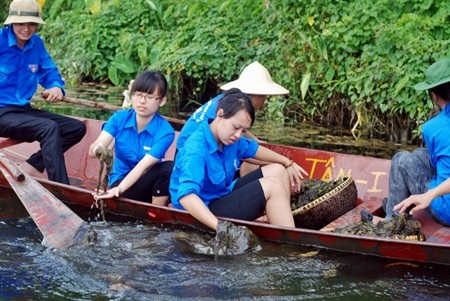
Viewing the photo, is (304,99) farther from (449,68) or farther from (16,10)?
(449,68)

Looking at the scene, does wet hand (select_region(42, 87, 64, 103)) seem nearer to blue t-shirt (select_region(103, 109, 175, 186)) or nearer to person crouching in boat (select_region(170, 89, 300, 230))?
blue t-shirt (select_region(103, 109, 175, 186))

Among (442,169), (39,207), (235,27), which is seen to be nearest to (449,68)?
(442,169)

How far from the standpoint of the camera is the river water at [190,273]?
5.33 meters

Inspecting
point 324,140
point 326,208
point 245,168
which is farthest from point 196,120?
point 324,140

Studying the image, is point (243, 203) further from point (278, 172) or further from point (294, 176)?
point (294, 176)

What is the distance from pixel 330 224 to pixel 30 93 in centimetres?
277

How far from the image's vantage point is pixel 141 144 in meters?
6.57

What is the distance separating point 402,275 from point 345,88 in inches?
161

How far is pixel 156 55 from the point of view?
11805mm

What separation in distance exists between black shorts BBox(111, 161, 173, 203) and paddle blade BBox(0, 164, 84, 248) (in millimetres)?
491

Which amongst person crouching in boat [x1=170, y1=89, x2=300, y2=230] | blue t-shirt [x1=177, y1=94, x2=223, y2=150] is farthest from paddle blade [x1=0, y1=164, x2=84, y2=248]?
blue t-shirt [x1=177, y1=94, x2=223, y2=150]

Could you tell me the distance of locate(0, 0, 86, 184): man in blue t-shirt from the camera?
7.17m

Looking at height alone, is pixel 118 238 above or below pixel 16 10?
below

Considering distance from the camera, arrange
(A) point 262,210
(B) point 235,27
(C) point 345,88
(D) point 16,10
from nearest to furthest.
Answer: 1. (A) point 262,210
2. (D) point 16,10
3. (C) point 345,88
4. (B) point 235,27
